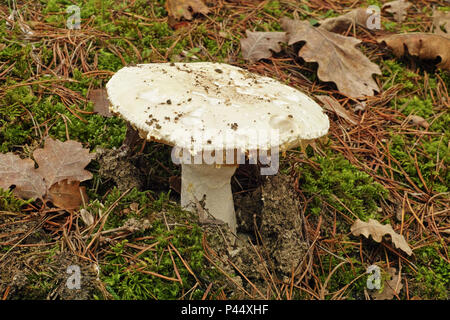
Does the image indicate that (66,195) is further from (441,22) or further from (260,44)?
(441,22)

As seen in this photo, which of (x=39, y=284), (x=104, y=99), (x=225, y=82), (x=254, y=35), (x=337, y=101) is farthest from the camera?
(x=254, y=35)

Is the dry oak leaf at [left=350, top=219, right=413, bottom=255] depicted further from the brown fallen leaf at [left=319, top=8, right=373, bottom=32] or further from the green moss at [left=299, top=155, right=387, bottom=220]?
the brown fallen leaf at [left=319, top=8, right=373, bottom=32]

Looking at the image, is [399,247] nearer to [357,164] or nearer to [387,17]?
[357,164]

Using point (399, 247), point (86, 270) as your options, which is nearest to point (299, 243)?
point (399, 247)

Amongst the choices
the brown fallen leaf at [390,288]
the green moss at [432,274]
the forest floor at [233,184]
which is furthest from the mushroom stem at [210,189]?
the green moss at [432,274]

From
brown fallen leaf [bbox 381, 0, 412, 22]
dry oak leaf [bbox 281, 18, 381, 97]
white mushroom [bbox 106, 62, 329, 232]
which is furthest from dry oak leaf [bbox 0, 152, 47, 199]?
brown fallen leaf [bbox 381, 0, 412, 22]

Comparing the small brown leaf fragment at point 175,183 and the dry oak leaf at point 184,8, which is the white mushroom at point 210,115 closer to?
the small brown leaf fragment at point 175,183

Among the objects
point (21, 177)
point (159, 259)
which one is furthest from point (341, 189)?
point (21, 177)
